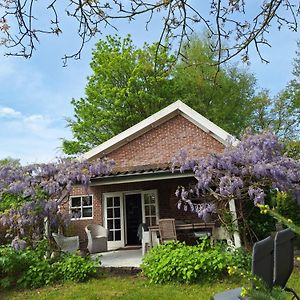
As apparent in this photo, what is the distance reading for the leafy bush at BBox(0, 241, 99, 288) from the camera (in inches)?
352

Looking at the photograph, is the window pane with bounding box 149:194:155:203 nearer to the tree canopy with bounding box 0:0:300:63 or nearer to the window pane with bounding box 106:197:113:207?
the window pane with bounding box 106:197:113:207

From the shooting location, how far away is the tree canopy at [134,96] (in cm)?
2817

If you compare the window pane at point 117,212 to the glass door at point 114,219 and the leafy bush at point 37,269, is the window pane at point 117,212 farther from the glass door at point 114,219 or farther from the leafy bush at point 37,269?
the leafy bush at point 37,269

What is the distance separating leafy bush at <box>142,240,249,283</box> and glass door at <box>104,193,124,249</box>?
6107 mm

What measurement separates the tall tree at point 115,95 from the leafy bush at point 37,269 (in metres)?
19.5

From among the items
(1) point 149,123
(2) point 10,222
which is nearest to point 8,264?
(2) point 10,222

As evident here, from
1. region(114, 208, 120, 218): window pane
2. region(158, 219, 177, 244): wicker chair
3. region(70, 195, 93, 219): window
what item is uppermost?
region(70, 195, 93, 219): window

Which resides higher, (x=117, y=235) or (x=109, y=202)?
(x=109, y=202)

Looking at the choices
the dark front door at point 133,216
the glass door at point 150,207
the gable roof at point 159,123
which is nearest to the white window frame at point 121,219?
the dark front door at point 133,216

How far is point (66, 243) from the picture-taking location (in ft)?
36.2

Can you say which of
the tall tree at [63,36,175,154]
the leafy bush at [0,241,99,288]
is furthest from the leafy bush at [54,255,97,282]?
the tall tree at [63,36,175,154]

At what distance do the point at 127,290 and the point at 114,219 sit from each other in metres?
7.44

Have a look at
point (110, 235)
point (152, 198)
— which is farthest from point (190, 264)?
point (110, 235)

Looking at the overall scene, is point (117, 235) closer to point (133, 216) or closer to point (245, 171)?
point (133, 216)
